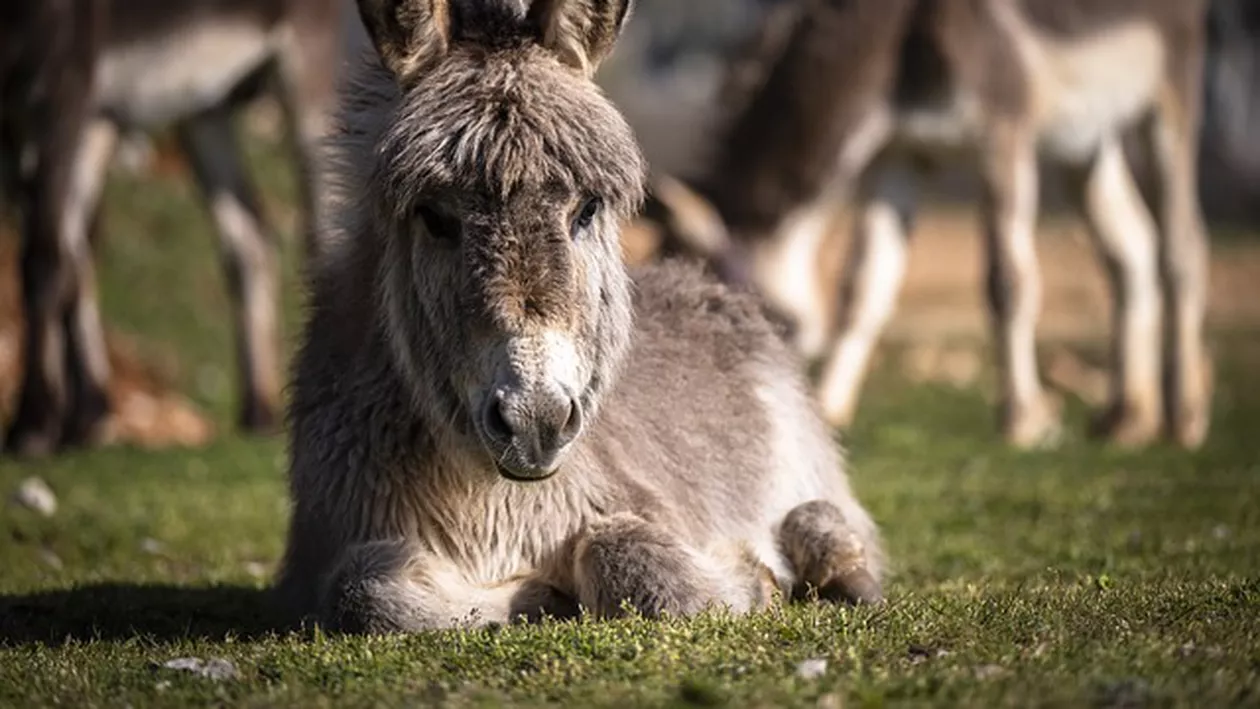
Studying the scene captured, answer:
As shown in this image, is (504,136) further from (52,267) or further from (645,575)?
(52,267)

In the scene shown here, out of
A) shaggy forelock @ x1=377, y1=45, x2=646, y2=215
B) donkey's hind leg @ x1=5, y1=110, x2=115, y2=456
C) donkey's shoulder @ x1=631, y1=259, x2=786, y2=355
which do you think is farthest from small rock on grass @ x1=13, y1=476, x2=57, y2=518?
shaggy forelock @ x1=377, y1=45, x2=646, y2=215

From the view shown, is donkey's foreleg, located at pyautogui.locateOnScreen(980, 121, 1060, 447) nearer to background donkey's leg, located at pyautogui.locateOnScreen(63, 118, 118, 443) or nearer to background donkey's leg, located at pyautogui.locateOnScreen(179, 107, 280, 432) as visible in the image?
background donkey's leg, located at pyautogui.locateOnScreen(179, 107, 280, 432)

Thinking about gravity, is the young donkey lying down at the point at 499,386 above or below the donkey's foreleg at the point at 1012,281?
above

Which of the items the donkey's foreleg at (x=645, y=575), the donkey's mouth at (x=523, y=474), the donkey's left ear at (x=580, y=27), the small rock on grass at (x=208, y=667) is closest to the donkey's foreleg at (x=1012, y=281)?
the donkey's foreleg at (x=645, y=575)

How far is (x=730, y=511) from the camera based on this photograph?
738cm

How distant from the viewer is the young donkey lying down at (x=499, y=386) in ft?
19.7

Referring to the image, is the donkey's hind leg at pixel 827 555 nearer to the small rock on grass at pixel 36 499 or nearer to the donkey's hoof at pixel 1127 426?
the small rock on grass at pixel 36 499

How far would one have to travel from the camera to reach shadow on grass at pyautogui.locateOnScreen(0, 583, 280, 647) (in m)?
7.04

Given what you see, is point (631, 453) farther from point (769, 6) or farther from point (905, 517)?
point (769, 6)

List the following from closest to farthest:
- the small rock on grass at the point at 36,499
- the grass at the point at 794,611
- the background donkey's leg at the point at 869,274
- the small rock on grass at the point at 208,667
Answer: the grass at the point at 794,611 < the small rock on grass at the point at 208,667 < the small rock on grass at the point at 36,499 < the background donkey's leg at the point at 869,274

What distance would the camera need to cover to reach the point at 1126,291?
55.7ft

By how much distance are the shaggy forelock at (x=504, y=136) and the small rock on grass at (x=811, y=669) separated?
1.65m

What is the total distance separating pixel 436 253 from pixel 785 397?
236 cm

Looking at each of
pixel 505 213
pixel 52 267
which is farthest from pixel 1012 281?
pixel 505 213
